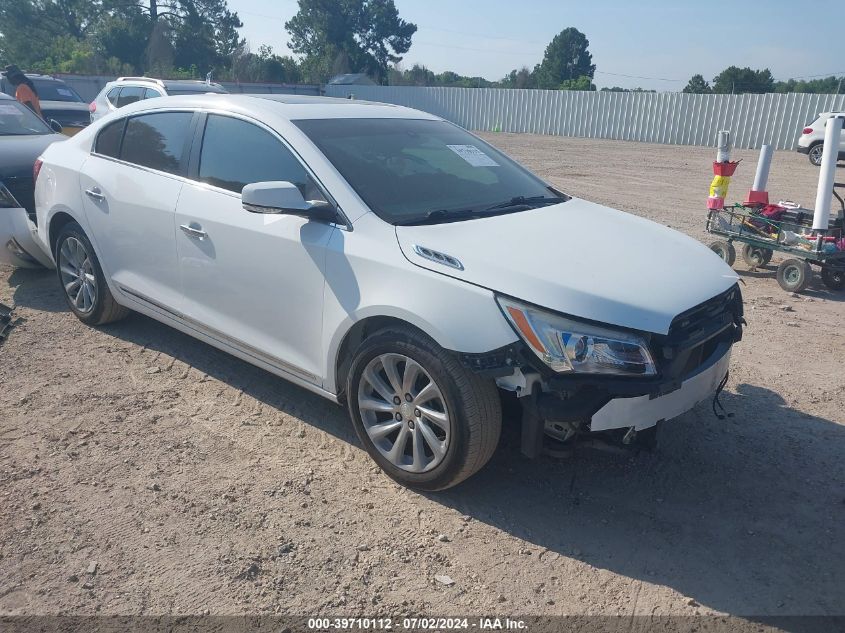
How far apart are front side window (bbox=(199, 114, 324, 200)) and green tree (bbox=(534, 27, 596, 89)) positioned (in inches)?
3141

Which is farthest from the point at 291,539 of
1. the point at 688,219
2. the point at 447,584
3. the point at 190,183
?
the point at 688,219

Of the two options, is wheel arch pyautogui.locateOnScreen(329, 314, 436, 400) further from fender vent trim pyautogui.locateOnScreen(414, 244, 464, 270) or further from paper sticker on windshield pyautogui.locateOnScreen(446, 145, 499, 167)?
paper sticker on windshield pyautogui.locateOnScreen(446, 145, 499, 167)

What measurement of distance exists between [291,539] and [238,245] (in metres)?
1.63

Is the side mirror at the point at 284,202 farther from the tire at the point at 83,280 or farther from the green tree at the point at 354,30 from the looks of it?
the green tree at the point at 354,30

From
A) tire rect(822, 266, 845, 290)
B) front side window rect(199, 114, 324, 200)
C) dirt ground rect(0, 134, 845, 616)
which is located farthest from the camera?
tire rect(822, 266, 845, 290)

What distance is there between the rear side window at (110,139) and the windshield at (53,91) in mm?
12046

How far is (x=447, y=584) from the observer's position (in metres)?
2.85

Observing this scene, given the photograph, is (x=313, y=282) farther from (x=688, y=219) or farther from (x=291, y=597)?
(x=688, y=219)

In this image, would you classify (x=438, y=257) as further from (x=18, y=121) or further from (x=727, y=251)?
(x=18, y=121)

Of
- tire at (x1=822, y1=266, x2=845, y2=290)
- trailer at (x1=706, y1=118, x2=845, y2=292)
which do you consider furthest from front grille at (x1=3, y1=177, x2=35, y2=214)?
tire at (x1=822, y1=266, x2=845, y2=290)

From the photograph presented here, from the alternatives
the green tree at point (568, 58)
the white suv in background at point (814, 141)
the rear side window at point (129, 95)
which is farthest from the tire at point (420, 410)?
the green tree at point (568, 58)

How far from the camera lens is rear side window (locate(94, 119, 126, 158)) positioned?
4949 millimetres

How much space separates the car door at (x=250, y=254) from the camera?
3.62m

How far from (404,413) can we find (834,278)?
18.5 ft
